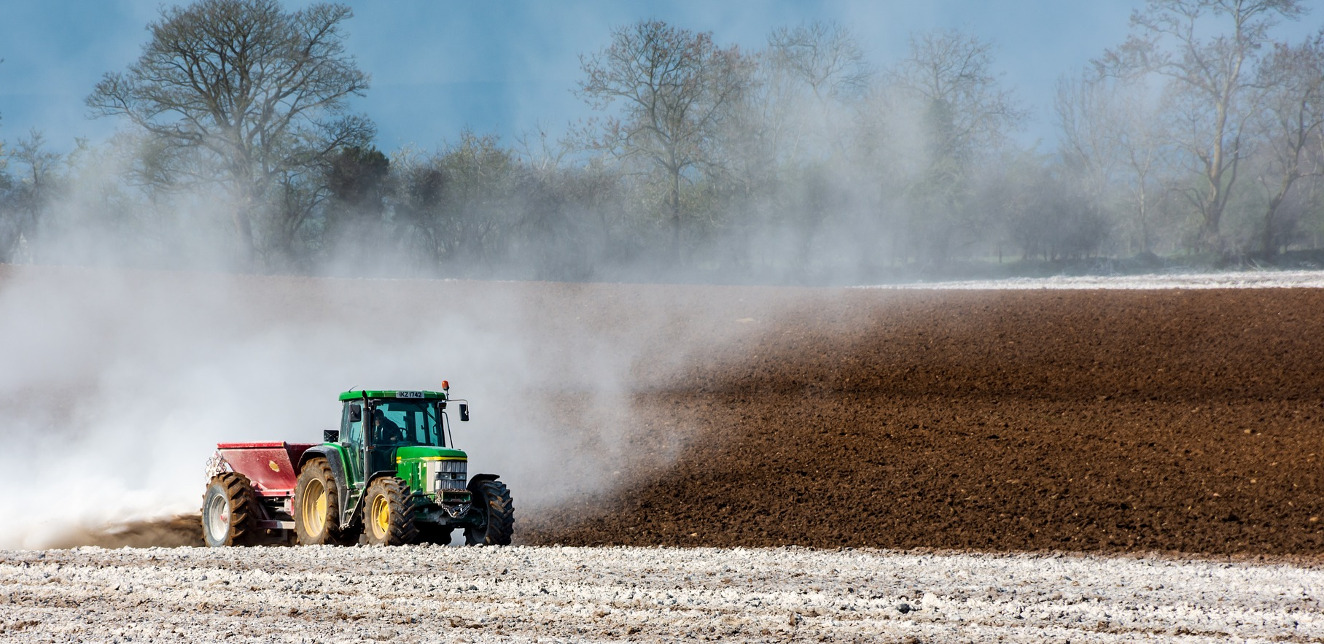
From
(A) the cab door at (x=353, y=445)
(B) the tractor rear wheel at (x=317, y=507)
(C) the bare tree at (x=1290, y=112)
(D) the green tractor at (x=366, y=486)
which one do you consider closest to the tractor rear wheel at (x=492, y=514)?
(D) the green tractor at (x=366, y=486)

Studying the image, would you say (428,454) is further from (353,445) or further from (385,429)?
(353,445)

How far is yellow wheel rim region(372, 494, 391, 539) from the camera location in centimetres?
1082

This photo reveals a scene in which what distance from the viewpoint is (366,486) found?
36.0ft

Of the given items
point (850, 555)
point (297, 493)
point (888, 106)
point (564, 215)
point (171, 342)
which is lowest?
point (850, 555)

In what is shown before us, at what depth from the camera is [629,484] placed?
1477 centimetres

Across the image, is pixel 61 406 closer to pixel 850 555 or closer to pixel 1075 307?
pixel 850 555

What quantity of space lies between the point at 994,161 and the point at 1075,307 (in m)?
29.5

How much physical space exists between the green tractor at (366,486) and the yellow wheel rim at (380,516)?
0.01 metres

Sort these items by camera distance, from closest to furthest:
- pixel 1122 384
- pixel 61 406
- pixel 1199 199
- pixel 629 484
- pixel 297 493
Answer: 1. pixel 297 493
2. pixel 629 484
3. pixel 1122 384
4. pixel 61 406
5. pixel 1199 199

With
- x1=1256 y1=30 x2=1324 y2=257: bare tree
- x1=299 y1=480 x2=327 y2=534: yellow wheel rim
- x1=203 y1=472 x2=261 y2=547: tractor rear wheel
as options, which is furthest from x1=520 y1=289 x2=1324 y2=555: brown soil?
x1=1256 y1=30 x2=1324 y2=257: bare tree

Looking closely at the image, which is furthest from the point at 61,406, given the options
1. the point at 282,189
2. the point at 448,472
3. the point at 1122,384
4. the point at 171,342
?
the point at 282,189

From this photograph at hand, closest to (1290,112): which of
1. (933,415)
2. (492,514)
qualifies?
(933,415)

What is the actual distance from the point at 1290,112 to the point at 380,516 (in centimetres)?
4327

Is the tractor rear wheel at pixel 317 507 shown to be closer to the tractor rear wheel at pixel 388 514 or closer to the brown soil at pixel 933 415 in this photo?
the tractor rear wheel at pixel 388 514
